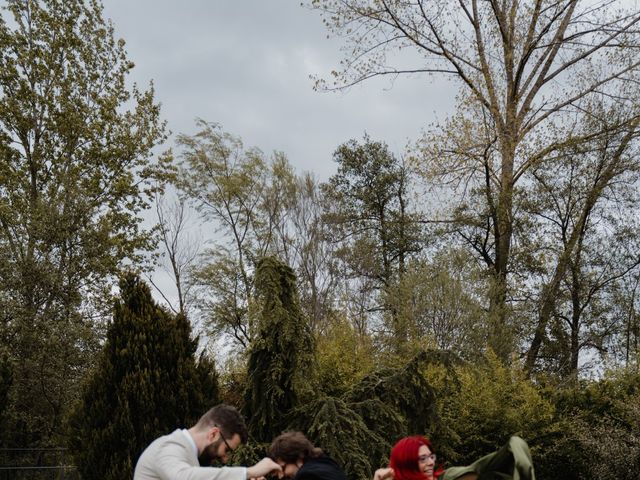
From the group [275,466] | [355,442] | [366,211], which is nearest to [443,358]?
[355,442]

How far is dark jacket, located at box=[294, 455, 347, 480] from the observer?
14.4 ft

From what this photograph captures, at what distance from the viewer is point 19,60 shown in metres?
24.6

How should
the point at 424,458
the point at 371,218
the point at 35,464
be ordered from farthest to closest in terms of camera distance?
the point at 371,218, the point at 35,464, the point at 424,458

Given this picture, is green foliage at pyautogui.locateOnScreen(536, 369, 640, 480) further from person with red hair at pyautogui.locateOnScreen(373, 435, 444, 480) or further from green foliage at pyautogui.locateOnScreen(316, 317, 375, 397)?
person with red hair at pyautogui.locateOnScreen(373, 435, 444, 480)

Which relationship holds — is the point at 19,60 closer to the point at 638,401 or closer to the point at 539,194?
the point at 539,194

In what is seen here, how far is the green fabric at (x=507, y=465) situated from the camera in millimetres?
4094

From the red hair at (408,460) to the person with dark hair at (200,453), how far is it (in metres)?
0.93

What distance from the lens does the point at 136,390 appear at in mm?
11695

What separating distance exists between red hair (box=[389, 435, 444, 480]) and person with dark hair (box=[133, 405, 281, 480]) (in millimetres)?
927

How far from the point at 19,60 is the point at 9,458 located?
12.9 m

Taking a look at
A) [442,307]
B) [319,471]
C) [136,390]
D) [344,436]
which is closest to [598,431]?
[344,436]

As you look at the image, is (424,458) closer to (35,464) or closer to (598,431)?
(598,431)

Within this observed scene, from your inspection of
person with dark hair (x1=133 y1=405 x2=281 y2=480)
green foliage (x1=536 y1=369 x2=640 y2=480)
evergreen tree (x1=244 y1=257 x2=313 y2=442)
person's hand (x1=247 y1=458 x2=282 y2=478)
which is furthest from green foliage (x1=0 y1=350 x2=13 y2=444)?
person's hand (x1=247 y1=458 x2=282 y2=478)

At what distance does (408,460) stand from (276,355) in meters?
5.04
